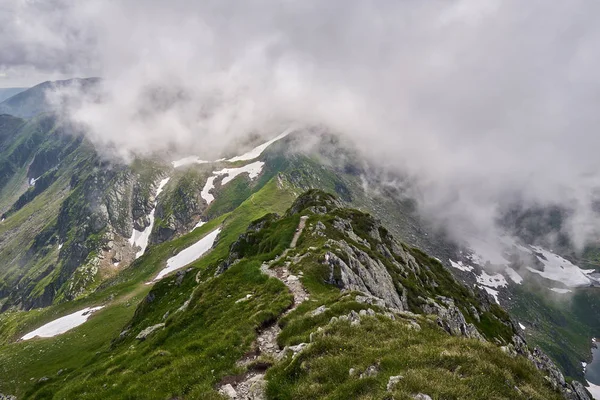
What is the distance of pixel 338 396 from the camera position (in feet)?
43.2

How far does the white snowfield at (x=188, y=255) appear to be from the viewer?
15669 centimetres

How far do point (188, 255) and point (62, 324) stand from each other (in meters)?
59.4

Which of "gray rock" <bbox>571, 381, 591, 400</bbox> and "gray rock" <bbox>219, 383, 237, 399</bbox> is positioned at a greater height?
"gray rock" <bbox>219, 383, 237, 399</bbox>

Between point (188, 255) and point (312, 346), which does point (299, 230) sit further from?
point (188, 255)

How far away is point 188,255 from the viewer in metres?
167

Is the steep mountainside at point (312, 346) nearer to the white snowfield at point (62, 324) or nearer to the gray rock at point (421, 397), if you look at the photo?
the gray rock at point (421, 397)

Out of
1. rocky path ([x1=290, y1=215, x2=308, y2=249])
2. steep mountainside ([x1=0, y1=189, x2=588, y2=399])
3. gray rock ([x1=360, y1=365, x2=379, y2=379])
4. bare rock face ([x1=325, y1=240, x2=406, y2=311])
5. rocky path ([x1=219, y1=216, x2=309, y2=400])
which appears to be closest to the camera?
steep mountainside ([x1=0, y1=189, x2=588, y2=399])

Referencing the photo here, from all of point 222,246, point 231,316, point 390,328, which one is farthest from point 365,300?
point 222,246

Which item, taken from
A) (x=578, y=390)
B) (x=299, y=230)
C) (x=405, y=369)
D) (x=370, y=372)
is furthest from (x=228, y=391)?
(x=578, y=390)

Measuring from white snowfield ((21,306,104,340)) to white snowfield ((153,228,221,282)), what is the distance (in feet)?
100

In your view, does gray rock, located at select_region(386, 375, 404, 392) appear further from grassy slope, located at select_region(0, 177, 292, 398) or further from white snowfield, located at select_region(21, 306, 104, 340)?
white snowfield, located at select_region(21, 306, 104, 340)

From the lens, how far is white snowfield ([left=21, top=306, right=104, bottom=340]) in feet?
366

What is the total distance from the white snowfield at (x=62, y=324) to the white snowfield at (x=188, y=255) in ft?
100

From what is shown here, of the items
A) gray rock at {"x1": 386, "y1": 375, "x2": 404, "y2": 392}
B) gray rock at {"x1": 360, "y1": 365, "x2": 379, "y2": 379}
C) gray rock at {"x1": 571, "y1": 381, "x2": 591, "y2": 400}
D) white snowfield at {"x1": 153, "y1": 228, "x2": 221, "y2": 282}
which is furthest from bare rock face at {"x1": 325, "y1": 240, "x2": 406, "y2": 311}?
white snowfield at {"x1": 153, "y1": 228, "x2": 221, "y2": 282}
